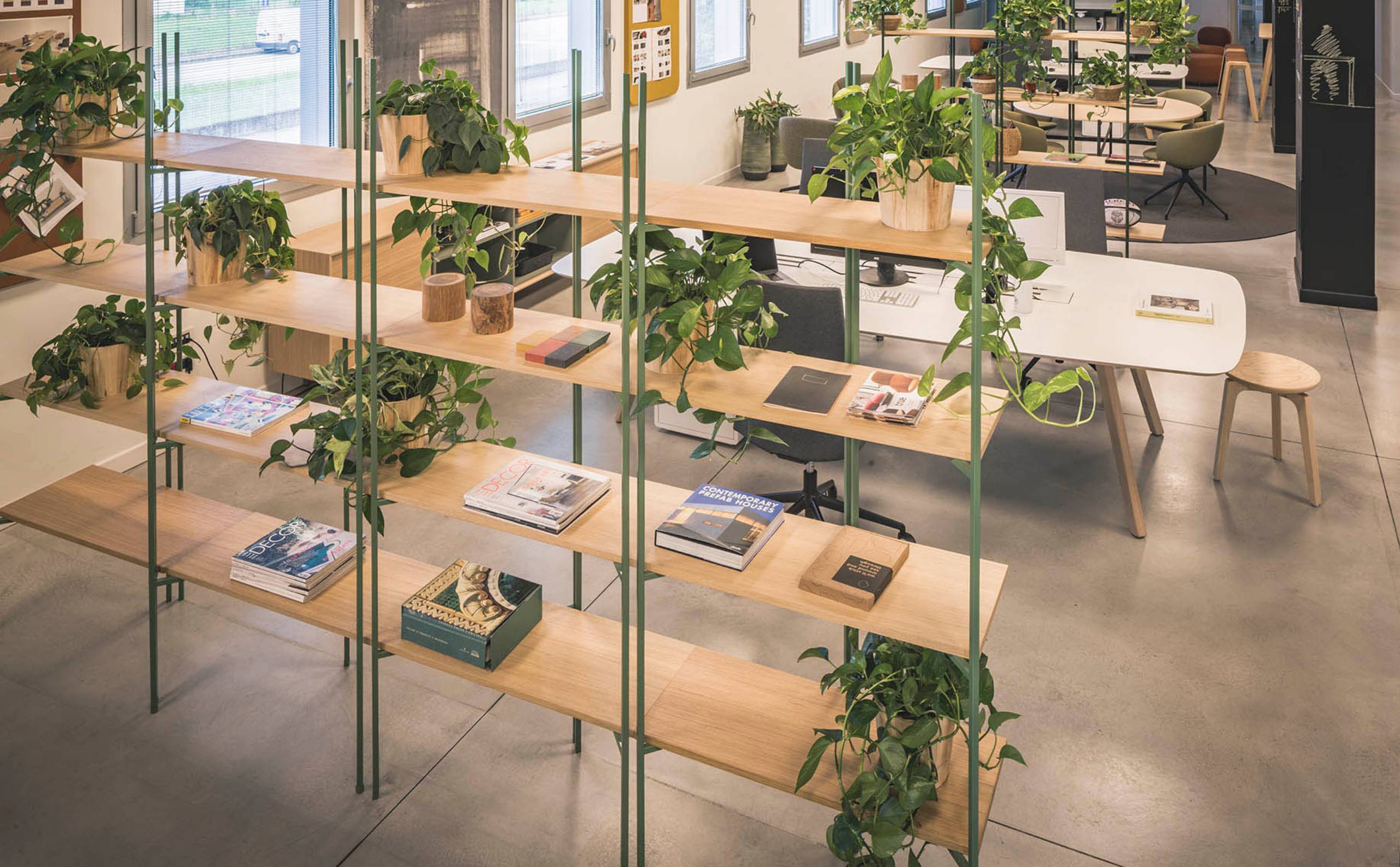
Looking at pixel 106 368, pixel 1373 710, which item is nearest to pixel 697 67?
pixel 106 368

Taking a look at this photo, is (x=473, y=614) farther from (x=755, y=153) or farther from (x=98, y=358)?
(x=755, y=153)

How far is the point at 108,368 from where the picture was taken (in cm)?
335

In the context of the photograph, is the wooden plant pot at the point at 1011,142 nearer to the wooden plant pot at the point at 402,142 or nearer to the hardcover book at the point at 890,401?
the hardcover book at the point at 890,401

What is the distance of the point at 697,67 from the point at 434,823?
7608 millimetres

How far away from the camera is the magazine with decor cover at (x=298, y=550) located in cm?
299

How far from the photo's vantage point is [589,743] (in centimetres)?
319

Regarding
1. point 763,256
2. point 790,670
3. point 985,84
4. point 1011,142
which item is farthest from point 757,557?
point 985,84

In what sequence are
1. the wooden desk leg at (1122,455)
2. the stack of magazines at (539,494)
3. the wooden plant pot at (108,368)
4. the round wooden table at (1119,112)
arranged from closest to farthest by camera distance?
the stack of magazines at (539,494) < the wooden plant pot at (108,368) < the wooden desk leg at (1122,455) < the round wooden table at (1119,112)

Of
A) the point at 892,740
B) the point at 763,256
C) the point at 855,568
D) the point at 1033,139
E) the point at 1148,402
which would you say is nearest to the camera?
the point at 892,740

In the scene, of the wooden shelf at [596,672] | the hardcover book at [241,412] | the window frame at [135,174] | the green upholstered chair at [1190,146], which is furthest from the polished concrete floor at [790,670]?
the green upholstered chair at [1190,146]

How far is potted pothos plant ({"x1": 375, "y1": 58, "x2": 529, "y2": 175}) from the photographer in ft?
8.22

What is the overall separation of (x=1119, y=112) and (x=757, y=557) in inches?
279

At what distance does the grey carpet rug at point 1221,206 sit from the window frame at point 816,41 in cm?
340

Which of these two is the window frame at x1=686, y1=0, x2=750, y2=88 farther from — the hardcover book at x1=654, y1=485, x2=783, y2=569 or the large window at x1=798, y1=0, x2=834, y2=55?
the hardcover book at x1=654, y1=485, x2=783, y2=569
